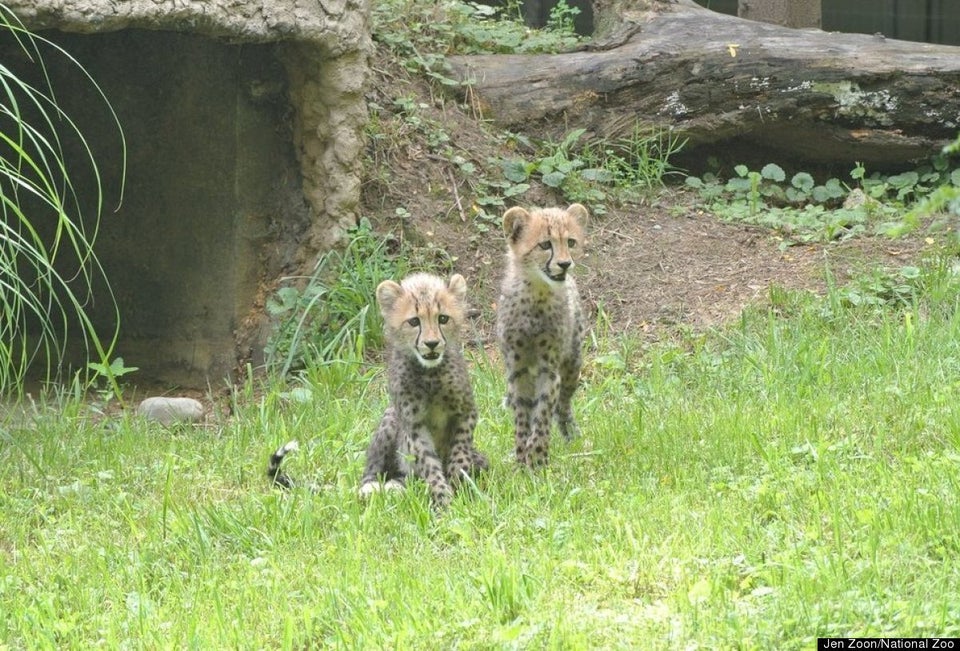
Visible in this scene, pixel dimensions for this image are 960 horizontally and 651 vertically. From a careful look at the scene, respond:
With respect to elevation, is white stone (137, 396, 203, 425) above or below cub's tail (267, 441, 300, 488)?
below

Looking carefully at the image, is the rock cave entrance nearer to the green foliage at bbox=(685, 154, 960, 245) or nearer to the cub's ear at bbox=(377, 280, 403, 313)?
the green foliage at bbox=(685, 154, 960, 245)

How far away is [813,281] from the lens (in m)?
7.49

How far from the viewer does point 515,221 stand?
5453mm

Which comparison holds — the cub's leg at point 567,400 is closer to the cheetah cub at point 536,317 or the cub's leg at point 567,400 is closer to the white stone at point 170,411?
the cheetah cub at point 536,317

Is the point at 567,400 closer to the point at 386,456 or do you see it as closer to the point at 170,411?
the point at 386,456

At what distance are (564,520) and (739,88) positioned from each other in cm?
490

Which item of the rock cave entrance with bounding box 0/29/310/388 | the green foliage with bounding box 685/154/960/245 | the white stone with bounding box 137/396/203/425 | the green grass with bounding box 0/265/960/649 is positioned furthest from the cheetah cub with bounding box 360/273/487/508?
the green foliage with bounding box 685/154/960/245

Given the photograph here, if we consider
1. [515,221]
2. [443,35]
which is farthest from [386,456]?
[443,35]

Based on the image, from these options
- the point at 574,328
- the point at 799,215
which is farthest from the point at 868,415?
the point at 799,215

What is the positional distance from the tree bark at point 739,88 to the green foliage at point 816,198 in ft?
0.59

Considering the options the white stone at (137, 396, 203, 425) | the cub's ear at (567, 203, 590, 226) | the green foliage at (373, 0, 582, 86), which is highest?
the green foliage at (373, 0, 582, 86)

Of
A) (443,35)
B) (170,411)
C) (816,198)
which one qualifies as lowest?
(170,411)

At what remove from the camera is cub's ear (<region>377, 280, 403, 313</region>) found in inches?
197

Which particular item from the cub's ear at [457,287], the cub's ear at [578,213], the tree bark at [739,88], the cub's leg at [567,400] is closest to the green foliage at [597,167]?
the tree bark at [739,88]
